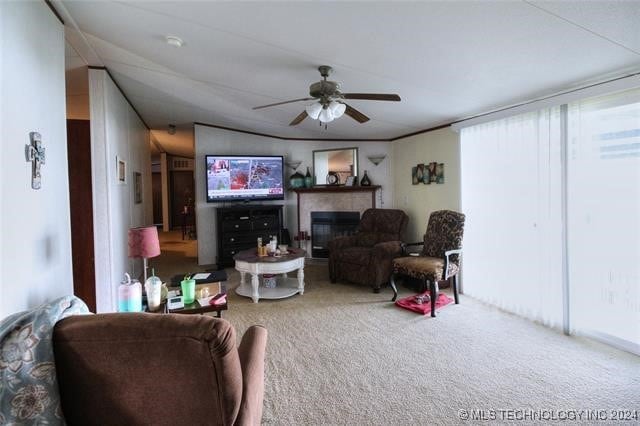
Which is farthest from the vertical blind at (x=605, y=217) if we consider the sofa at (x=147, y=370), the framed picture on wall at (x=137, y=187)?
the framed picture on wall at (x=137, y=187)

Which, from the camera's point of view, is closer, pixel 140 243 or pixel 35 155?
pixel 35 155

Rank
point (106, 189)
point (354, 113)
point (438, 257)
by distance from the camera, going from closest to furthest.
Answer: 1. point (354, 113)
2. point (106, 189)
3. point (438, 257)

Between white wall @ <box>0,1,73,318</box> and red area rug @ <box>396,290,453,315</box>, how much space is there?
306 cm

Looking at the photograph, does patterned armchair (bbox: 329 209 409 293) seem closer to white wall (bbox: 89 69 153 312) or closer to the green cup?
the green cup

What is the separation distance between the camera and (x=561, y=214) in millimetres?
3016

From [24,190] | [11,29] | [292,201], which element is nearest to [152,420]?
[24,190]

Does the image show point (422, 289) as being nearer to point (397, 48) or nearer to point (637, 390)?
point (637, 390)

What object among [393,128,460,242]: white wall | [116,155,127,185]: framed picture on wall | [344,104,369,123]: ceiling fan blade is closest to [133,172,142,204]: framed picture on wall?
[116,155,127,185]: framed picture on wall

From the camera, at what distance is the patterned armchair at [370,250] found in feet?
13.6

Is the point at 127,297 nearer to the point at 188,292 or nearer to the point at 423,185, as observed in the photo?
the point at 188,292

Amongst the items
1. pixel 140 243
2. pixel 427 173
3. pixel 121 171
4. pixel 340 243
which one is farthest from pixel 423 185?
pixel 121 171

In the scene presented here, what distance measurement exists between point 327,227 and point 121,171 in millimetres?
3272

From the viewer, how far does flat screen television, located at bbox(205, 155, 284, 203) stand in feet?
18.1

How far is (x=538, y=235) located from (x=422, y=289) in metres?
1.45
